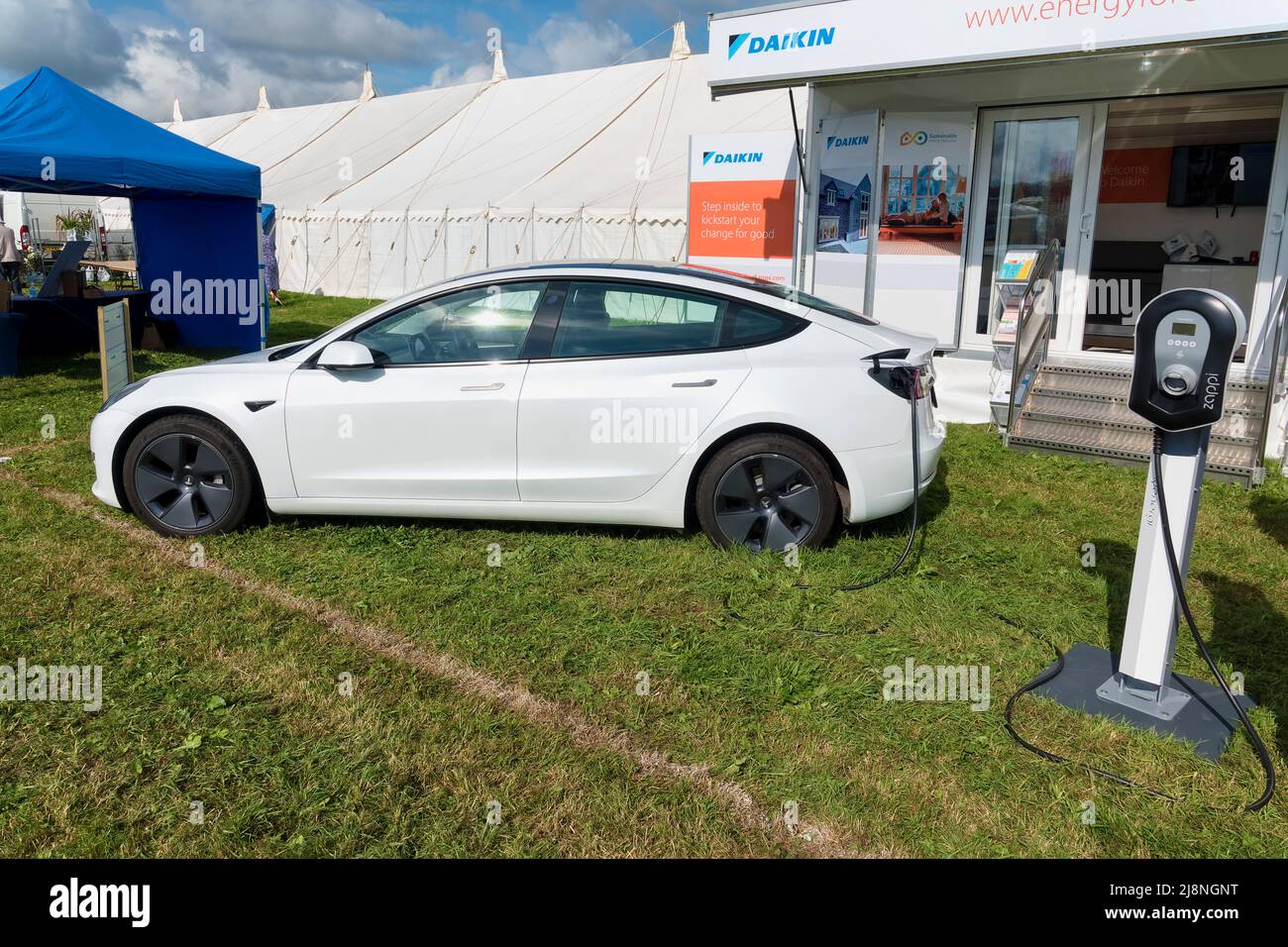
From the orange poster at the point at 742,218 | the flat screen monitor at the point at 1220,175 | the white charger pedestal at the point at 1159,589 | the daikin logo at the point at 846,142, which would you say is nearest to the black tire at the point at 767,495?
the white charger pedestal at the point at 1159,589

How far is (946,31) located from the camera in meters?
7.59

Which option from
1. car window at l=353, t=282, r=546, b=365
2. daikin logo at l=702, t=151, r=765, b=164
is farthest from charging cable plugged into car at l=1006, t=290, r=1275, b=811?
daikin logo at l=702, t=151, r=765, b=164

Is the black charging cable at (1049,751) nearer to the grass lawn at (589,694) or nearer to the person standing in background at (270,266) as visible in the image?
the grass lawn at (589,694)

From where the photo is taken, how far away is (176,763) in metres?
3.11

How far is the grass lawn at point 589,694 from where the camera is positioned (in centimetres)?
284

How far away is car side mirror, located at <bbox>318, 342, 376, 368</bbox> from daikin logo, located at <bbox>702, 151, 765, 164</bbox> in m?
6.64

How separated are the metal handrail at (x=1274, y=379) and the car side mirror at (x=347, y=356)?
6051 mm

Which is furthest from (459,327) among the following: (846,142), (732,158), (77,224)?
(77,224)

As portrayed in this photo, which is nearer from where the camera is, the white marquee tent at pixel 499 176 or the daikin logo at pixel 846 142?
the daikin logo at pixel 846 142

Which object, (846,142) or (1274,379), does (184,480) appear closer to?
(846,142)

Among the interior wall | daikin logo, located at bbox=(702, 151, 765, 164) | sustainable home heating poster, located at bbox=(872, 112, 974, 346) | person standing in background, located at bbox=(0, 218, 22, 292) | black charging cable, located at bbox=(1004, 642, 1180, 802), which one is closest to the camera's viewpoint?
black charging cable, located at bbox=(1004, 642, 1180, 802)

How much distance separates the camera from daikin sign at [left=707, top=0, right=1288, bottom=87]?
6.63 metres

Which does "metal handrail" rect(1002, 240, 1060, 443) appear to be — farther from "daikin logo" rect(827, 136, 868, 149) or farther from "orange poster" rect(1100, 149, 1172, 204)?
"orange poster" rect(1100, 149, 1172, 204)
